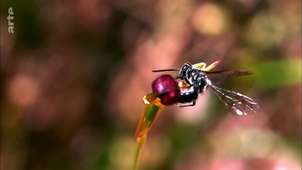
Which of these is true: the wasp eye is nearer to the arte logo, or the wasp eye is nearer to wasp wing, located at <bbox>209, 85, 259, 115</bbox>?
wasp wing, located at <bbox>209, 85, 259, 115</bbox>

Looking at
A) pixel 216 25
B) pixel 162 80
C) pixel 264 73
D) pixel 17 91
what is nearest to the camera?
pixel 162 80

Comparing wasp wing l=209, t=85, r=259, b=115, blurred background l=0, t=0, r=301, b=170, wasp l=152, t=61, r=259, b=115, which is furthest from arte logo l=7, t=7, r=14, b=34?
wasp wing l=209, t=85, r=259, b=115

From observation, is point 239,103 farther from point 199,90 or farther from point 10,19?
point 10,19

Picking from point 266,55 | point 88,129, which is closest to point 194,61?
point 266,55

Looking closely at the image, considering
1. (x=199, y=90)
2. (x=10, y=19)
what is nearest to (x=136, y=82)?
(x=10, y=19)

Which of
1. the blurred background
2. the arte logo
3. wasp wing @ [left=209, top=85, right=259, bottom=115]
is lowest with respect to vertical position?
wasp wing @ [left=209, top=85, right=259, bottom=115]

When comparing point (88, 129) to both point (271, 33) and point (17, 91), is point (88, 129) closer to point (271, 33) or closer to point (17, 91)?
point (17, 91)
